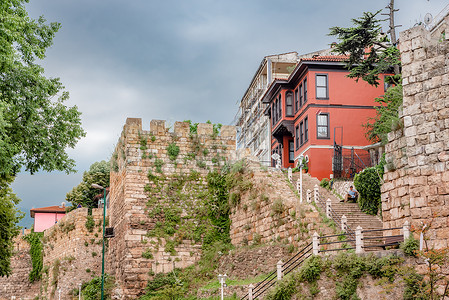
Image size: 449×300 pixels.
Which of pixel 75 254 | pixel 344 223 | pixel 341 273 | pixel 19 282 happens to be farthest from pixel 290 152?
Result: pixel 341 273

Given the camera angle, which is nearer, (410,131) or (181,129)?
(410,131)

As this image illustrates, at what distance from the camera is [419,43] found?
15469 millimetres

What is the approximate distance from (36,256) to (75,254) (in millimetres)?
13176

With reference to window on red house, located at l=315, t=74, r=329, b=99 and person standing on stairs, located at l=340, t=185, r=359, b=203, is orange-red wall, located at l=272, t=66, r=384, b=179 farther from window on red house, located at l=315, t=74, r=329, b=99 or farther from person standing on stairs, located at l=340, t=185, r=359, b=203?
person standing on stairs, located at l=340, t=185, r=359, b=203

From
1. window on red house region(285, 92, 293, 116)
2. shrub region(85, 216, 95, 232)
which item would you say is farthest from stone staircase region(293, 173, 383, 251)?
window on red house region(285, 92, 293, 116)

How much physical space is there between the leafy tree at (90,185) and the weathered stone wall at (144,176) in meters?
26.6

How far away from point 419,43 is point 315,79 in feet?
67.5

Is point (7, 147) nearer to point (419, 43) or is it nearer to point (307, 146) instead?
point (419, 43)

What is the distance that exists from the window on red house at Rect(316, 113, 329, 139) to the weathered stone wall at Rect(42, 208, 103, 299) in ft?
44.9

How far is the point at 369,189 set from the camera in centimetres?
2338

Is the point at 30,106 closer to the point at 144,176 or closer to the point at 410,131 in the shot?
the point at 144,176

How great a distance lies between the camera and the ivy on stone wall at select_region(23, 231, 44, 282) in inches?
1721

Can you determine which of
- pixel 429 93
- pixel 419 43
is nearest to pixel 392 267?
pixel 429 93

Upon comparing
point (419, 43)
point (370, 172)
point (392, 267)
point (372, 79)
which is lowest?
point (392, 267)
